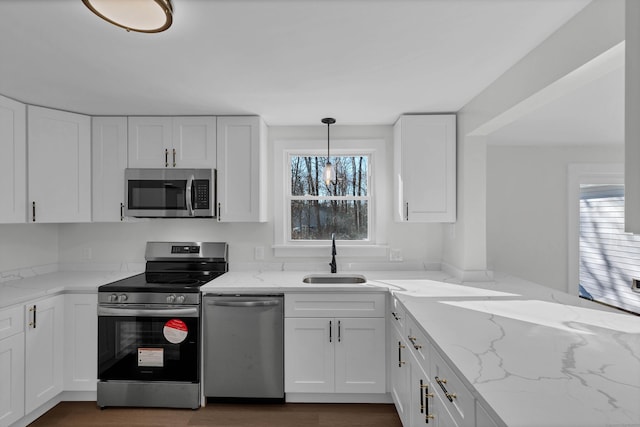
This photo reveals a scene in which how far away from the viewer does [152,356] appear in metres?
2.50

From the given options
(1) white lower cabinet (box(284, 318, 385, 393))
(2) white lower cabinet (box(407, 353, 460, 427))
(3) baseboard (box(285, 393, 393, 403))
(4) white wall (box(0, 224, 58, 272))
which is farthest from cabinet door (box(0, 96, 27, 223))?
(2) white lower cabinet (box(407, 353, 460, 427))

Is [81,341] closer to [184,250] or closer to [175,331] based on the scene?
[175,331]

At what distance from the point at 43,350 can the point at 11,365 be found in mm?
221

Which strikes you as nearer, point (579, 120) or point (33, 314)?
point (33, 314)

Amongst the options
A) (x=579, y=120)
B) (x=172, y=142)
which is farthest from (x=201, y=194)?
(x=579, y=120)

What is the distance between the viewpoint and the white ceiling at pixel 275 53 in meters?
1.42

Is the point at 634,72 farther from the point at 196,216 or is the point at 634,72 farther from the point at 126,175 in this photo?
the point at 126,175

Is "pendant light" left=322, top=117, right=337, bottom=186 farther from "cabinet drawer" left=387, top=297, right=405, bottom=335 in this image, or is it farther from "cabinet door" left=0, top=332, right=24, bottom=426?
"cabinet door" left=0, top=332, right=24, bottom=426

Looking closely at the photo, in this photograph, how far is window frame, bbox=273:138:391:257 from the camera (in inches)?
127

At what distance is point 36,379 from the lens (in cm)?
237

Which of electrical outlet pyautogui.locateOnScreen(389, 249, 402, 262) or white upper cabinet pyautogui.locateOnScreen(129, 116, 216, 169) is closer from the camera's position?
white upper cabinet pyautogui.locateOnScreen(129, 116, 216, 169)

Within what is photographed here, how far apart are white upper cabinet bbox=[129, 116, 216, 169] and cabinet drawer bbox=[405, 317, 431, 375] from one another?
198 cm

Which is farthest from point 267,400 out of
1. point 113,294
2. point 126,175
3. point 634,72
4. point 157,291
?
point 634,72

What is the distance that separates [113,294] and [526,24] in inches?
118
